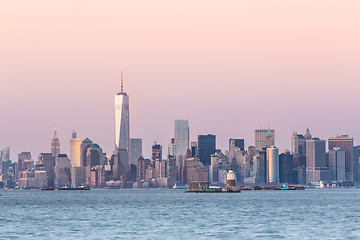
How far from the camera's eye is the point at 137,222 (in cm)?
10406

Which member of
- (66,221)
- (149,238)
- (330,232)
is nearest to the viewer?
(149,238)

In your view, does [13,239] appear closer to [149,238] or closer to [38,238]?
[38,238]

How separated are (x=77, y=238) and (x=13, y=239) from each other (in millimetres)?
6208

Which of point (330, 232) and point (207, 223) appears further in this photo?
point (207, 223)

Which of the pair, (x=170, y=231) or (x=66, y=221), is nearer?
(x=170, y=231)

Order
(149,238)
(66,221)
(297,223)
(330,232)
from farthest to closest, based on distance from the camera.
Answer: (66,221), (297,223), (330,232), (149,238)

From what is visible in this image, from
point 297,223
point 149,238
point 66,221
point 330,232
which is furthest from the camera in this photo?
point 66,221

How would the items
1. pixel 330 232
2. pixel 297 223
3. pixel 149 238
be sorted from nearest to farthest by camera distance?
pixel 149 238, pixel 330 232, pixel 297 223

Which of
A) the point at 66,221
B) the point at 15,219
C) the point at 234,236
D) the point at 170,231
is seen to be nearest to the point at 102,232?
the point at 170,231

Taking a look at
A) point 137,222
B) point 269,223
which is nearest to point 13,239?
point 137,222

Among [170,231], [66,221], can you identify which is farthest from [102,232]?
[66,221]

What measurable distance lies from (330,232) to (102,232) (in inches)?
957

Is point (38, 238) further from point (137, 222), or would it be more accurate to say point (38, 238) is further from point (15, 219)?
point (15, 219)

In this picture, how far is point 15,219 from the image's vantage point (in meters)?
115
